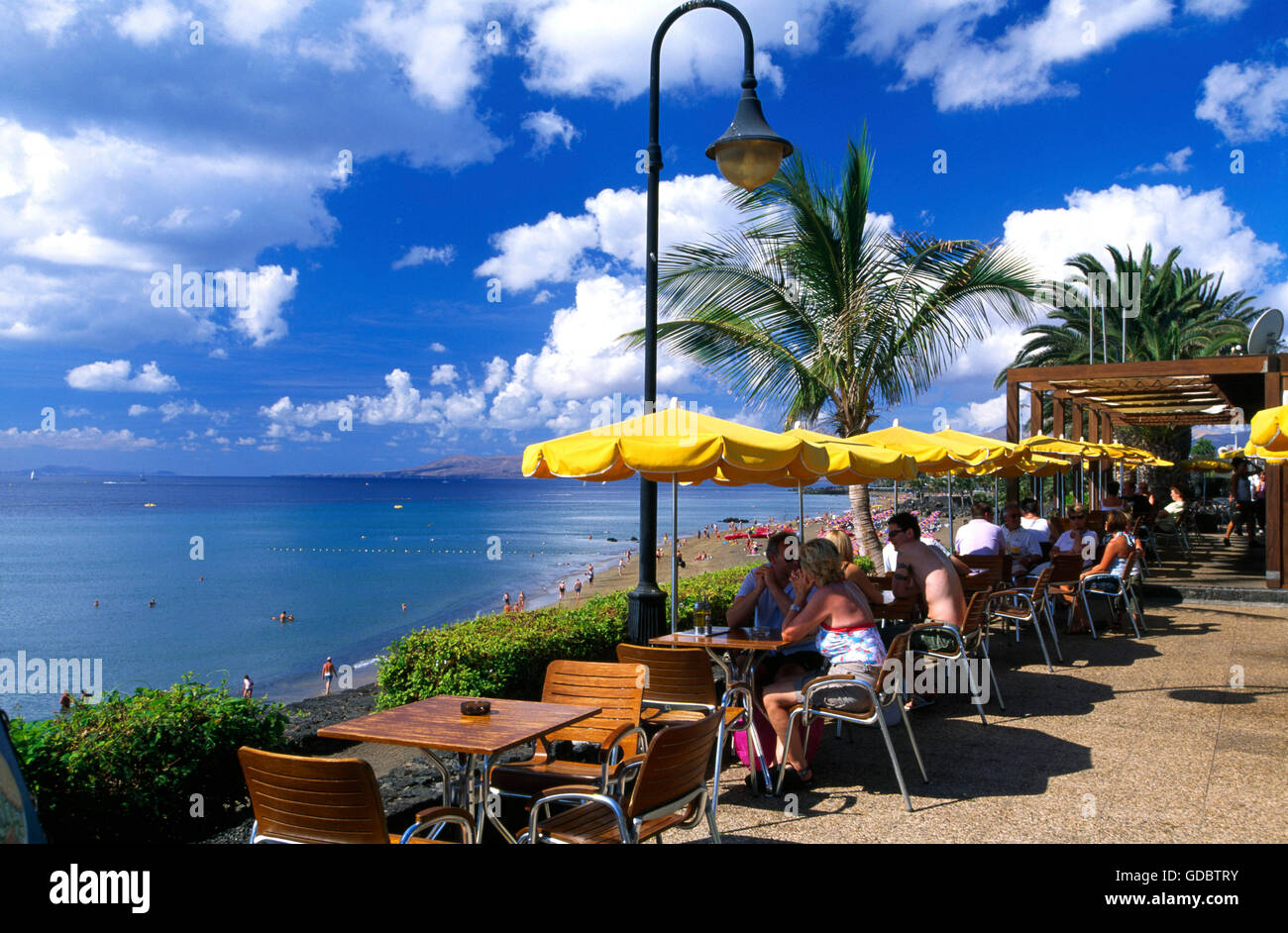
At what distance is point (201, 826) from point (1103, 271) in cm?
2782

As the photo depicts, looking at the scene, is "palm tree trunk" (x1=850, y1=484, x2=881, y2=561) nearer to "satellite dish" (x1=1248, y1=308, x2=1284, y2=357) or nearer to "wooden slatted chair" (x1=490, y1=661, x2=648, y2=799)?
"satellite dish" (x1=1248, y1=308, x2=1284, y2=357)

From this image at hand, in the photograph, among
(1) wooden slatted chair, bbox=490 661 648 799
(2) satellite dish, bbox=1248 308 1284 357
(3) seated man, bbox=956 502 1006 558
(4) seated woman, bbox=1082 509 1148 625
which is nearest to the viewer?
(1) wooden slatted chair, bbox=490 661 648 799

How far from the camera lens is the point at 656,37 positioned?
714 centimetres

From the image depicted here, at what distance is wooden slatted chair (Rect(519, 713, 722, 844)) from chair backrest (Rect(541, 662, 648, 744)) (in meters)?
0.93

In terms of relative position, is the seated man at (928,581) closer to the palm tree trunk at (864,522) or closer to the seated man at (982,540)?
the seated man at (982,540)

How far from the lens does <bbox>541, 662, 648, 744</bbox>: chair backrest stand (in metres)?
4.51

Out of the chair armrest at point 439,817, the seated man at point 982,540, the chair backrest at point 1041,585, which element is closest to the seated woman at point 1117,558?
the seated man at point 982,540

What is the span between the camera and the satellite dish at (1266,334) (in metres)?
13.2

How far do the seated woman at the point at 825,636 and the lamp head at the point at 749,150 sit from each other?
2.77 metres

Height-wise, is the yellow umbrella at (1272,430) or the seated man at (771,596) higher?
the yellow umbrella at (1272,430)

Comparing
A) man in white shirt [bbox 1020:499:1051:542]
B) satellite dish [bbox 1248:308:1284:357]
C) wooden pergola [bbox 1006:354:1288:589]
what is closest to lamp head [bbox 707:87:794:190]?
man in white shirt [bbox 1020:499:1051:542]

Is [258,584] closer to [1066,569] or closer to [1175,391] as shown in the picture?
[1175,391]

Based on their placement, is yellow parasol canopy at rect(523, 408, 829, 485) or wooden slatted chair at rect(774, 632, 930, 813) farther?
yellow parasol canopy at rect(523, 408, 829, 485)
